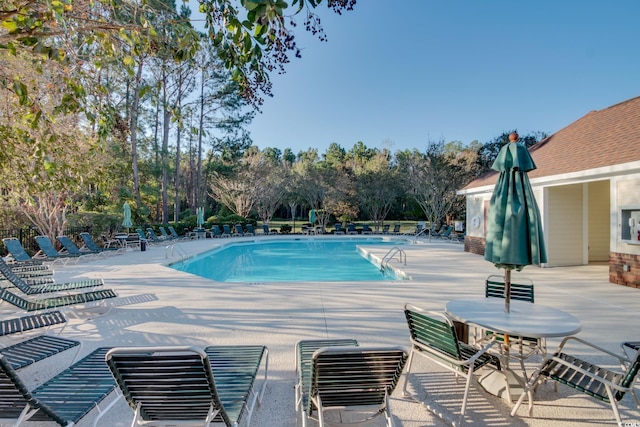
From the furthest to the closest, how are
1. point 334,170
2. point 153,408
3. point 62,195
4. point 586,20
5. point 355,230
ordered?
1. point 334,170
2. point 355,230
3. point 586,20
4. point 62,195
5. point 153,408

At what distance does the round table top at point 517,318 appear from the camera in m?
2.82

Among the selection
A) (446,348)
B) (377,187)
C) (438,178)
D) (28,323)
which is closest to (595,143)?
(446,348)

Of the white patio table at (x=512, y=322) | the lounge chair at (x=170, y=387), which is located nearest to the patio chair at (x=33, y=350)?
the lounge chair at (x=170, y=387)

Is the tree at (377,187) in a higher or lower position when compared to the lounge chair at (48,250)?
higher

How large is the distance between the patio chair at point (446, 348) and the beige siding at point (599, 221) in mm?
11945

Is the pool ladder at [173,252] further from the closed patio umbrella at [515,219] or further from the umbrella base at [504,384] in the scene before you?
the closed patio umbrella at [515,219]

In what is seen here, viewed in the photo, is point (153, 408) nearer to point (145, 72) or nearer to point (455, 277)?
point (455, 277)

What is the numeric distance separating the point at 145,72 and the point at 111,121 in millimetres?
23381

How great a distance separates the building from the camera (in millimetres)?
8289

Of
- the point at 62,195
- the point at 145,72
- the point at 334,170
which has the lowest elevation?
the point at 62,195

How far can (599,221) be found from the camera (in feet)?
39.9

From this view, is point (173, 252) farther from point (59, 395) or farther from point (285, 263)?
point (59, 395)

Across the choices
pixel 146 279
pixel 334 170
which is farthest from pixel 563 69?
pixel 146 279

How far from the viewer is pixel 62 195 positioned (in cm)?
1480
